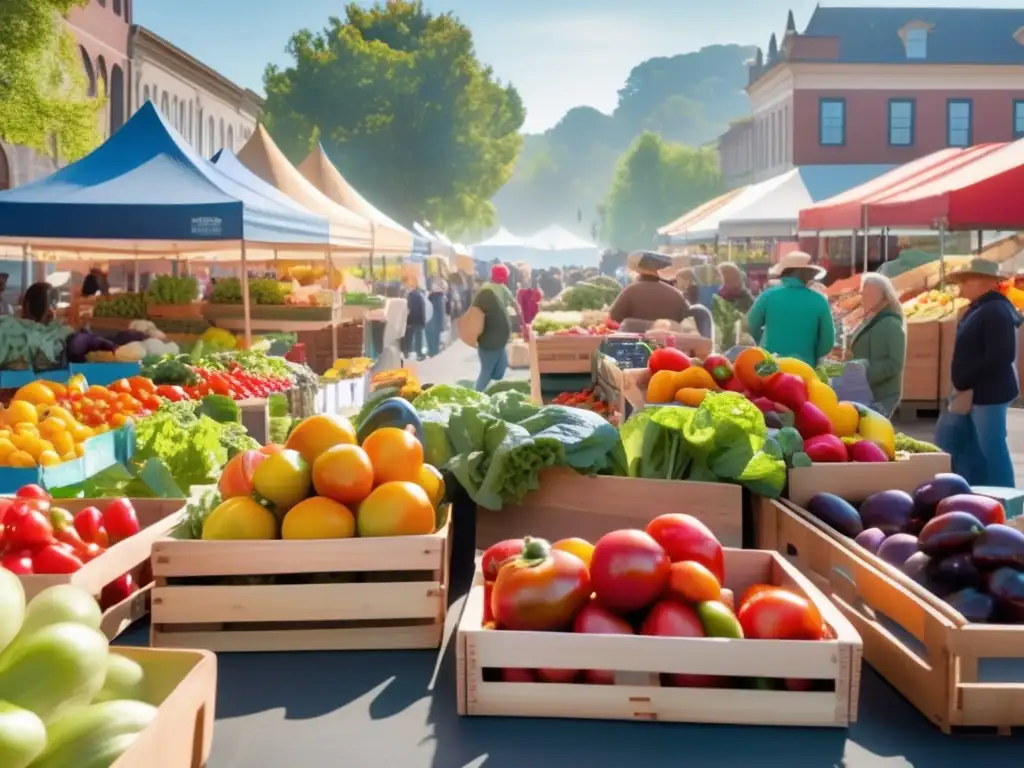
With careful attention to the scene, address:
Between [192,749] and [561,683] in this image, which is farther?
[561,683]

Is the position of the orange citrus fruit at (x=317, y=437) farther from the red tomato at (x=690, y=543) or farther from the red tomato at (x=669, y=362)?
the red tomato at (x=669, y=362)

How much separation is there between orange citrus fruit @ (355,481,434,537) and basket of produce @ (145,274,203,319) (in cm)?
1115

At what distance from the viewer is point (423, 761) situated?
2492mm

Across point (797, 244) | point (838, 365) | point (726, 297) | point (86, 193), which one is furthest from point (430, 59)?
point (838, 365)

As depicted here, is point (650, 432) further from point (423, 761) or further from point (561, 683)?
point (423, 761)

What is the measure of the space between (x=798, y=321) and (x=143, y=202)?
17.4 feet

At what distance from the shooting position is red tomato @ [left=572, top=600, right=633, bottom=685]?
2711mm

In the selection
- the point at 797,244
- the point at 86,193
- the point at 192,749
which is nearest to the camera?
the point at 192,749

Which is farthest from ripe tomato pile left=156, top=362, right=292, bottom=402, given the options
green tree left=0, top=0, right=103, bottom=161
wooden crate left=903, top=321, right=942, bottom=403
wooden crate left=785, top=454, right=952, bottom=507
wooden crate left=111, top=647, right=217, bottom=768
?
green tree left=0, top=0, right=103, bottom=161

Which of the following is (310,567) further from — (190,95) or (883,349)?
(190,95)

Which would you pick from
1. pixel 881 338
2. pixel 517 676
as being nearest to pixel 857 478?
pixel 517 676

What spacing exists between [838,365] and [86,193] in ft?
20.6

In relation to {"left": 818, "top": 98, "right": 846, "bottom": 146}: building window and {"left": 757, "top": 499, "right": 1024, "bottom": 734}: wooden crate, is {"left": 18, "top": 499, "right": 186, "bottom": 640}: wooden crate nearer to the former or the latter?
{"left": 757, "top": 499, "right": 1024, "bottom": 734}: wooden crate

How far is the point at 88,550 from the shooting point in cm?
345
